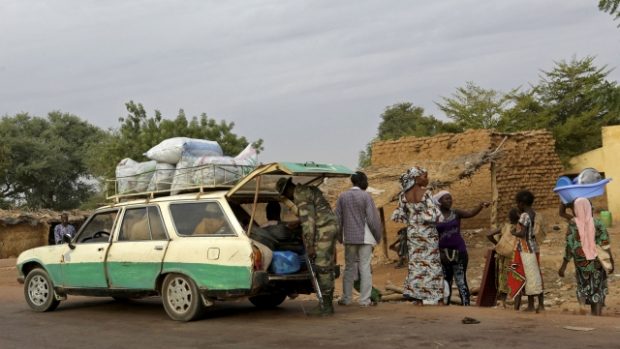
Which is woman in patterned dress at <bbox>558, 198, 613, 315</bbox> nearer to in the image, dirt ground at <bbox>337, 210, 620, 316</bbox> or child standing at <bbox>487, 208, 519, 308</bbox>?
dirt ground at <bbox>337, 210, 620, 316</bbox>

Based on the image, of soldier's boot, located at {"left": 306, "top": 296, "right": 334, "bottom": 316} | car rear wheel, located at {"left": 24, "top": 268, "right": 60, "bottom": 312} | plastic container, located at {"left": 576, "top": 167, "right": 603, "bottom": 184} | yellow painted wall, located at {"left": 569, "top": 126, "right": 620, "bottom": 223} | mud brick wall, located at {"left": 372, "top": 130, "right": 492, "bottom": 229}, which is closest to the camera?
plastic container, located at {"left": 576, "top": 167, "right": 603, "bottom": 184}

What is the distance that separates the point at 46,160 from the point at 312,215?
41182mm

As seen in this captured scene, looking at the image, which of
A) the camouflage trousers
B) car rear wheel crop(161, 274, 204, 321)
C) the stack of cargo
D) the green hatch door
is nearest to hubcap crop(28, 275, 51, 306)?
the stack of cargo

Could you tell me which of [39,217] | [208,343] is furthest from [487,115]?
[208,343]

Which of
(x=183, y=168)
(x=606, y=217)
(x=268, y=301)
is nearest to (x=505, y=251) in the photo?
(x=268, y=301)

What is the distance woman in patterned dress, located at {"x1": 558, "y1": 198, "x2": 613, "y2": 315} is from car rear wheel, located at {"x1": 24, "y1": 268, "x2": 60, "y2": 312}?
6600 millimetres

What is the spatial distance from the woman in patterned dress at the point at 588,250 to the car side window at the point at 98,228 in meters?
5.54

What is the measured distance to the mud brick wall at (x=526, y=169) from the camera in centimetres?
2100

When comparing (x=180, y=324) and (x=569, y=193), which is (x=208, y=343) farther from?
(x=569, y=193)

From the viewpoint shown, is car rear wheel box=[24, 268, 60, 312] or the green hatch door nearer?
the green hatch door

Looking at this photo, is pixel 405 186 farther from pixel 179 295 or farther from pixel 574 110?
pixel 574 110

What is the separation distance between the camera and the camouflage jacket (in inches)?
307

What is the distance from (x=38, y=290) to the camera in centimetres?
945

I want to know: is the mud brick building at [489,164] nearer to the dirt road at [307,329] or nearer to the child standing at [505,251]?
the child standing at [505,251]
